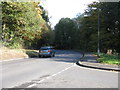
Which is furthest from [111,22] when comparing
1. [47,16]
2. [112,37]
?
[47,16]

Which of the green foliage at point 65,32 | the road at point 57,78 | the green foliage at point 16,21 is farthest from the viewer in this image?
the green foliage at point 65,32

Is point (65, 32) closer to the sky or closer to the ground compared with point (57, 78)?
closer to the sky

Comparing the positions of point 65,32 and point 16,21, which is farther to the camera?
point 65,32

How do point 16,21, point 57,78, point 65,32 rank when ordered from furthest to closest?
point 65,32
point 16,21
point 57,78

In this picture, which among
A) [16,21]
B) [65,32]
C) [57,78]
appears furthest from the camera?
[65,32]

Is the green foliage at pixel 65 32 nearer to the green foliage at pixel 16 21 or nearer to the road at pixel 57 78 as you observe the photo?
the green foliage at pixel 16 21

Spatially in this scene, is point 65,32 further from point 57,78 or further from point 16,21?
point 57,78

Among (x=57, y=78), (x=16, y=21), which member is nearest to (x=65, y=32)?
(x=16, y=21)

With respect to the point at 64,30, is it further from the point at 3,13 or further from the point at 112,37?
the point at 3,13

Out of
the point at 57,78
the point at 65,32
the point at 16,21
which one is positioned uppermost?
the point at 65,32

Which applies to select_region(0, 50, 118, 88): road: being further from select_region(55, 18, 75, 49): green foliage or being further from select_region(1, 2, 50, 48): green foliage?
select_region(55, 18, 75, 49): green foliage

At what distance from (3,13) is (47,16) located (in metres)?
39.1

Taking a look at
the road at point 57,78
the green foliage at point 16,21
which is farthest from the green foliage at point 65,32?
the road at point 57,78

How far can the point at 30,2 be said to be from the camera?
79.6 feet
